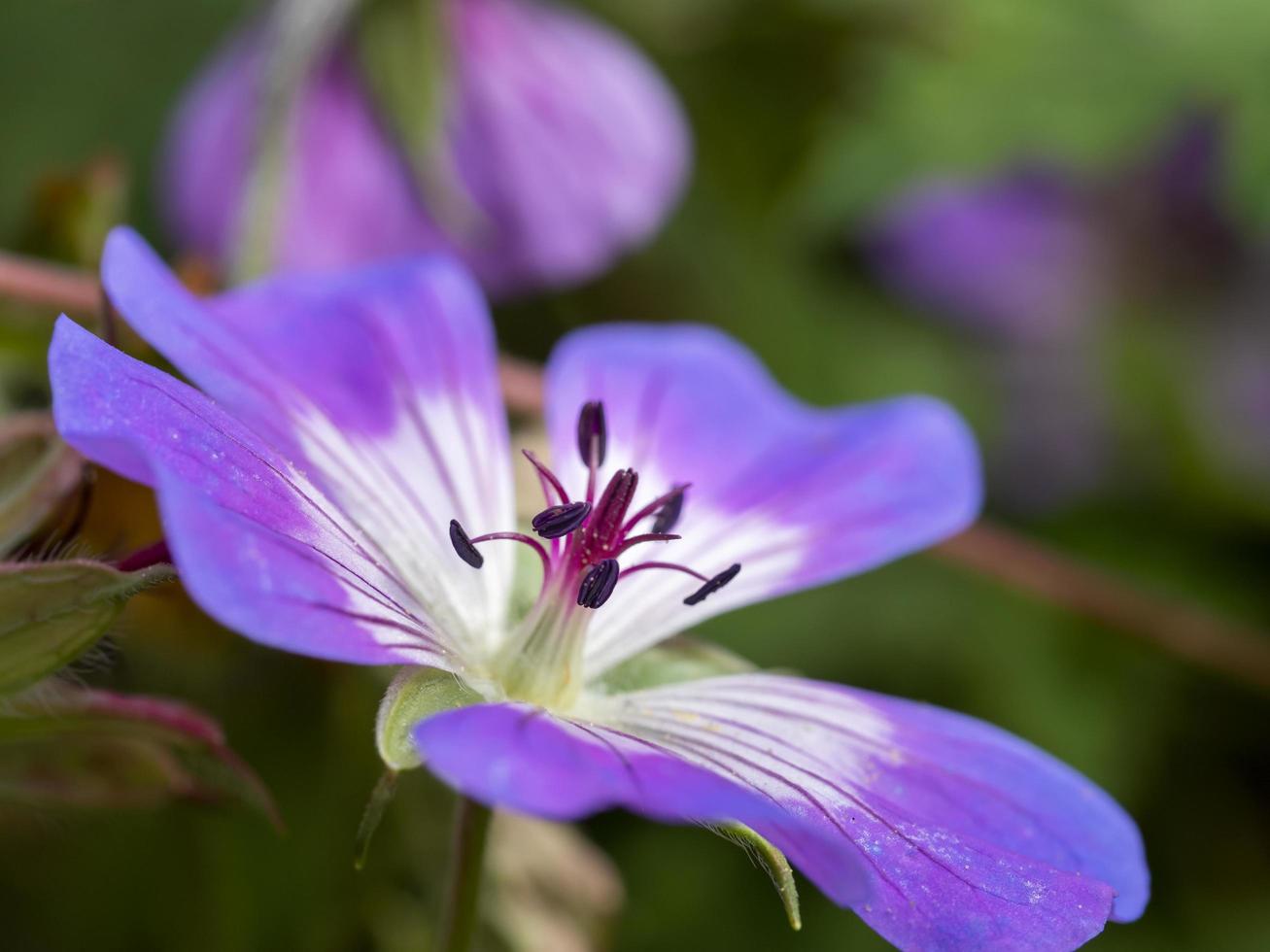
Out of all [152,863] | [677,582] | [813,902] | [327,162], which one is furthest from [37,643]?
[813,902]

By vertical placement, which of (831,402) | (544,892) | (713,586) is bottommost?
(544,892)

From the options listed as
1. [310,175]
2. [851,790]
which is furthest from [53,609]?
[310,175]

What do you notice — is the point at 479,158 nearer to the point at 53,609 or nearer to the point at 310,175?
the point at 310,175

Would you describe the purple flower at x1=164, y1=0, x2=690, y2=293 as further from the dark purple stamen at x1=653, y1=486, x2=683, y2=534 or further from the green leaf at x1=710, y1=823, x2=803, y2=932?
the green leaf at x1=710, y1=823, x2=803, y2=932

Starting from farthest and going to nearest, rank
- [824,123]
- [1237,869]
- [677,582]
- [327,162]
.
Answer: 1. [824,123]
2. [1237,869]
3. [327,162]
4. [677,582]

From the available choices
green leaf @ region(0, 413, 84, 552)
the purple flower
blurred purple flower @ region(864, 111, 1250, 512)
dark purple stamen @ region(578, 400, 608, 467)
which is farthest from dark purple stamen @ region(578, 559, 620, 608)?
blurred purple flower @ region(864, 111, 1250, 512)

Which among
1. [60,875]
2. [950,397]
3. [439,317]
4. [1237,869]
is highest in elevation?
[439,317]

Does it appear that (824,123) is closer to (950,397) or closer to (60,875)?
(950,397)
